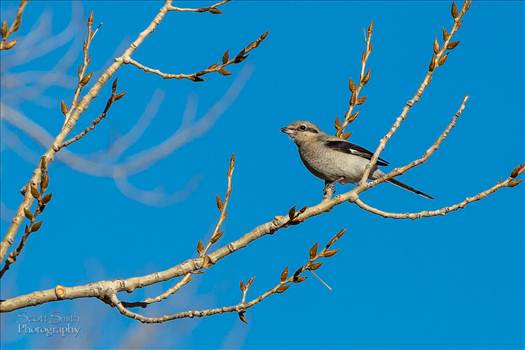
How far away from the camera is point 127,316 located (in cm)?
340

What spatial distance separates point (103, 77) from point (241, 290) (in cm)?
129

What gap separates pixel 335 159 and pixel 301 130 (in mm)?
1070

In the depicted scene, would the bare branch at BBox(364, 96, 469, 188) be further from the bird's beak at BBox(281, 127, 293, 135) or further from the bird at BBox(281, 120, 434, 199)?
the bird's beak at BBox(281, 127, 293, 135)

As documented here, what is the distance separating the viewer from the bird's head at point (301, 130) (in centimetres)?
848

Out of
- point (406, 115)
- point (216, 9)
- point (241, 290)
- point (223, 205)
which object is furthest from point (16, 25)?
point (406, 115)

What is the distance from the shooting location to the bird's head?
334 inches

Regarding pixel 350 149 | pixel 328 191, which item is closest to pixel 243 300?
pixel 328 191

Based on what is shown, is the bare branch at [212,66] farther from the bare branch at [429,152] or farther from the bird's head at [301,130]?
the bird's head at [301,130]

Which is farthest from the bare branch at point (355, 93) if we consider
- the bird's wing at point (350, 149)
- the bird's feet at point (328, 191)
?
the bird's wing at point (350, 149)

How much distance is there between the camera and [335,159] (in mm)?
7594

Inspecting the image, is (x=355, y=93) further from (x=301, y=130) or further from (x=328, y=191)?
(x=301, y=130)

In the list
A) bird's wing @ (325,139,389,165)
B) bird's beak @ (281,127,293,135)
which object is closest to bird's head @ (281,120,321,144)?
bird's beak @ (281,127,293,135)

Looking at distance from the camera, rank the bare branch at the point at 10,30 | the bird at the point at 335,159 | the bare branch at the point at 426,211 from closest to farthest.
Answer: the bare branch at the point at 10,30 < the bare branch at the point at 426,211 < the bird at the point at 335,159

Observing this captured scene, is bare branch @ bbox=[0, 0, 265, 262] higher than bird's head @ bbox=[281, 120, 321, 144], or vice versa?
bird's head @ bbox=[281, 120, 321, 144]
